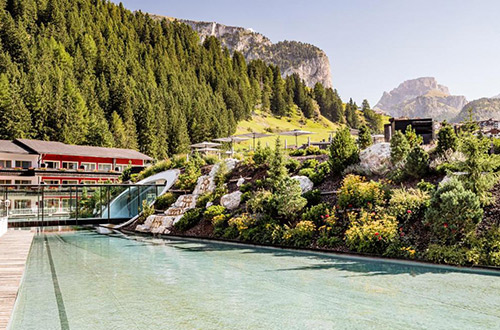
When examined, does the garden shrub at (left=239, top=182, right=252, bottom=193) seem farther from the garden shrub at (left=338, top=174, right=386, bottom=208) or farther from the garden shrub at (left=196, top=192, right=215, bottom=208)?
the garden shrub at (left=338, top=174, right=386, bottom=208)

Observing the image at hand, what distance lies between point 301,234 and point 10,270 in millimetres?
11456

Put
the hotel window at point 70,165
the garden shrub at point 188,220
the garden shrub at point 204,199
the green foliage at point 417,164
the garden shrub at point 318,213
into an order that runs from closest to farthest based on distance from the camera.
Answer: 1. the garden shrub at point 318,213
2. the green foliage at point 417,164
3. the garden shrub at point 188,220
4. the garden shrub at point 204,199
5. the hotel window at point 70,165

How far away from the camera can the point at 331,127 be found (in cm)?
14138

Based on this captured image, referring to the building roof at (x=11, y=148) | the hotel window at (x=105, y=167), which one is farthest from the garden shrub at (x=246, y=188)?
the hotel window at (x=105, y=167)

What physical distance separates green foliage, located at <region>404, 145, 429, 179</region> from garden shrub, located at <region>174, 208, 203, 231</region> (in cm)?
1267

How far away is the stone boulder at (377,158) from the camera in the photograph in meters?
21.1

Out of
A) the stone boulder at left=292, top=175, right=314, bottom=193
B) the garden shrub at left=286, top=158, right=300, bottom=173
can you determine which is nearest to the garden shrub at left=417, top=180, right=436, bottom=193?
the stone boulder at left=292, top=175, right=314, bottom=193

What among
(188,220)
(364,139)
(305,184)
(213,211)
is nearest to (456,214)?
(305,184)

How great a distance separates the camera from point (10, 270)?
9992 millimetres

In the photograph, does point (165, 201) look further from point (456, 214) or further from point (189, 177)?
point (456, 214)

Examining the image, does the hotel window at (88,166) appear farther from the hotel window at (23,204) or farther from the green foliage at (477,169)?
the green foliage at (477,169)

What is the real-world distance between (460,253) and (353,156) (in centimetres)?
1010

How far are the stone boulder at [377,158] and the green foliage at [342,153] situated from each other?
0.48 meters

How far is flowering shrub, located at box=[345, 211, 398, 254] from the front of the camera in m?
15.1
